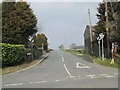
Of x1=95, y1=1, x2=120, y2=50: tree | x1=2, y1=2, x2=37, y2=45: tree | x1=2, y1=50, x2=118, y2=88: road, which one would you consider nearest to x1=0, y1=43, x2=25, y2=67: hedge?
x1=2, y1=50, x2=118, y2=88: road

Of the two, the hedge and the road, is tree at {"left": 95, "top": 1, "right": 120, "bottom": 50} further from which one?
the hedge

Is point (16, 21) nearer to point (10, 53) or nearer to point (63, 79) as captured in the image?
point (10, 53)

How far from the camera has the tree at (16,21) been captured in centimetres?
2056

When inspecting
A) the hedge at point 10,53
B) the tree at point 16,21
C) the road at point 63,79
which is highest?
the tree at point 16,21

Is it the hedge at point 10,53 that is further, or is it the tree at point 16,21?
the tree at point 16,21

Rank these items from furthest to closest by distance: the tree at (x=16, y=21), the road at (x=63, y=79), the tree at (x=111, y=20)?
the tree at (x=111, y=20) → the tree at (x=16, y=21) → the road at (x=63, y=79)

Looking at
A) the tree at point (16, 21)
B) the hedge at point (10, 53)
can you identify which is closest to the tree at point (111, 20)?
the tree at point (16, 21)

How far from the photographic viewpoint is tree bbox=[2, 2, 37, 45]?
20562 millimetres

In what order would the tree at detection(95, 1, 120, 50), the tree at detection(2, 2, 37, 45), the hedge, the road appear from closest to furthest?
the road → the hedge → the tree at detection(2, 2, 37, 45) → the tree at detection(95, 1, 120, 50)

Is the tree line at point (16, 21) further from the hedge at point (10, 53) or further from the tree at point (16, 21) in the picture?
the hedge at point (10, 53)

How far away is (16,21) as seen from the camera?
21.5 metres

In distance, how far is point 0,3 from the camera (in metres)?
19.8

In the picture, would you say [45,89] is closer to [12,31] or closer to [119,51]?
[12,31]

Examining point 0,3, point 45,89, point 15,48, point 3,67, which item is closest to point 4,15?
point 0,3
